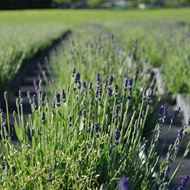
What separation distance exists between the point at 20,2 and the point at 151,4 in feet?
117

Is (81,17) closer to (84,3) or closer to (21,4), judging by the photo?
(21,4)

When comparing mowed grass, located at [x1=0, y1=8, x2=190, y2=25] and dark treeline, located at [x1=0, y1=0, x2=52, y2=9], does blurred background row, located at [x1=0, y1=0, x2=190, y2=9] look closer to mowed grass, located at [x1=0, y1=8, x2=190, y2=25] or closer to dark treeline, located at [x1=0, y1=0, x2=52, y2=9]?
dark treeline, located at [x1=0, y1=0, x2=52, y2=9]

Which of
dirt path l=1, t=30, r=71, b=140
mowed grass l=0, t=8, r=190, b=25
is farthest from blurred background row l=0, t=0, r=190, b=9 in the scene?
dirt path l=1, t=30, r=71, b=140

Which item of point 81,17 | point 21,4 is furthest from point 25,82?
point 21,4

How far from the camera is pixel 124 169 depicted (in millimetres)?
2664

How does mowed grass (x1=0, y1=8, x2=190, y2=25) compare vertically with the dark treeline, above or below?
above

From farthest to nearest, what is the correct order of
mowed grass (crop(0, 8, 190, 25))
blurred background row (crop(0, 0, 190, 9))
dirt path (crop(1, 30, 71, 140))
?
blurred background row (crop(0, 0, 190, 9)) → mowed grass (crop(0, 8, 190, 25)) → dirt path (crop(1, 30, 71, 140))

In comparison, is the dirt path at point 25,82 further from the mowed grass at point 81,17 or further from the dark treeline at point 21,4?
the dark treeline at point 21,4

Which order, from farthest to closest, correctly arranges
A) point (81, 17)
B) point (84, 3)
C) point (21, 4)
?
1. point (84, 3)
2. point (21, 4)
3. point (81, 17)

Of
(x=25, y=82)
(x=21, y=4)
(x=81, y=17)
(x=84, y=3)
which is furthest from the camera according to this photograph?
(x=84, y=3)

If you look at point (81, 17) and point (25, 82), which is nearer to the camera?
point (25, 82)

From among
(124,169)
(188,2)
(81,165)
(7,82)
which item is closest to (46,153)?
(81,165)

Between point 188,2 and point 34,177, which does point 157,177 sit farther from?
point 188,2

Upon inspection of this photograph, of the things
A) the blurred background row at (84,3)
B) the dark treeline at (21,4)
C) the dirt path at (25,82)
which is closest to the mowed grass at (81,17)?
the dark treeline at (21,4)
